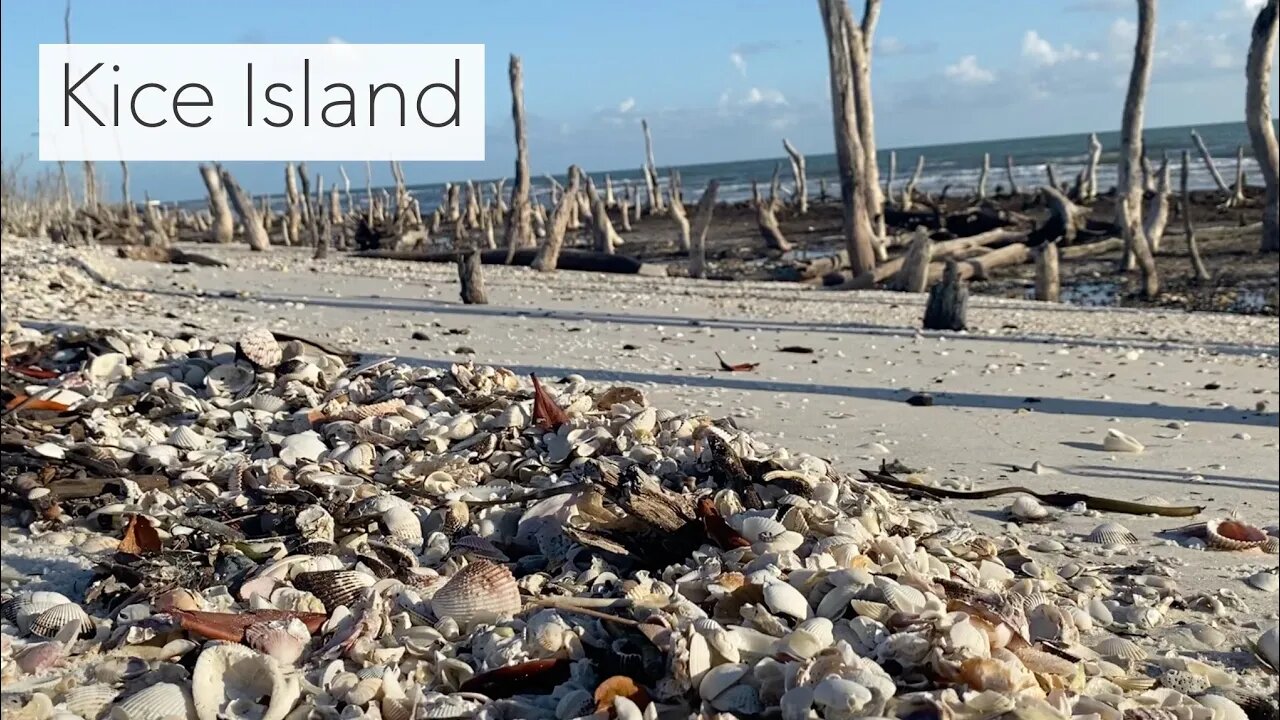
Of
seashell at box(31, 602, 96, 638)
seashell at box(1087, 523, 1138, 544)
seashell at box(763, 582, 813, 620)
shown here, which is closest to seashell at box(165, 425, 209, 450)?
seashell at box(31, 602, 96, 638)

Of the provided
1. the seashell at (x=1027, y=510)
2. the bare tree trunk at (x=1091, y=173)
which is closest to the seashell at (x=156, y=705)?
the seashell at (x=1027, y=510)

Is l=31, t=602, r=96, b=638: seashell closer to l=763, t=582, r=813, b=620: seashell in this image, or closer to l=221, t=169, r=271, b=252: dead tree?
l=763, t=582, r=813, b=620: seashell

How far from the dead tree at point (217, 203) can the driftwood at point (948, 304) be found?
47.5ft

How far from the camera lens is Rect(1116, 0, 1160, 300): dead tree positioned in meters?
13.5

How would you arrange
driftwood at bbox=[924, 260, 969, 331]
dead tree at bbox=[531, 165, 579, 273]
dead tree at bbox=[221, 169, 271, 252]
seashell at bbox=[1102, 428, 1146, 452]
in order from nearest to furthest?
seashell at bbox=[1102, 428, 1146, 452] → driftwood at bbox=[924, 260, 969, 331] → dead tree at bbox=[531, 165, 579, 273] → dead tree at bbox=[221, 169, 271, 252]

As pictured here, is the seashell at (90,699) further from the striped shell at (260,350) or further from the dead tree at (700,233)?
the dead tree at (700,233)

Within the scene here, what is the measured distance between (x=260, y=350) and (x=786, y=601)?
114 inches

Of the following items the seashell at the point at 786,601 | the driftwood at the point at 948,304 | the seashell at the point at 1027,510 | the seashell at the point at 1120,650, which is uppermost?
the driftwood at the point at 948,304

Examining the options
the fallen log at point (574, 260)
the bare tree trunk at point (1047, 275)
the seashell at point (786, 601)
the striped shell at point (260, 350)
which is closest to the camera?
the seashell at point (786, 601)

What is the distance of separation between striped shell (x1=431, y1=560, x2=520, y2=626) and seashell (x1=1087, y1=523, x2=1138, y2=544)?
6.31 ft

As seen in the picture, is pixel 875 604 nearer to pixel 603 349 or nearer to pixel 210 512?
pixel 210 512

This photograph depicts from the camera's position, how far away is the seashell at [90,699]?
6.67 feet

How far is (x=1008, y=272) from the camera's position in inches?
676

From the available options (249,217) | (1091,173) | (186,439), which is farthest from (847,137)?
(1091,173)
